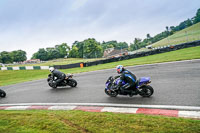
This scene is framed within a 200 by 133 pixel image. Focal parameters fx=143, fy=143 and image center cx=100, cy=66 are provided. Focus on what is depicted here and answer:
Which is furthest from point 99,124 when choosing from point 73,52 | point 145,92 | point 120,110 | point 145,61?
point 73,52

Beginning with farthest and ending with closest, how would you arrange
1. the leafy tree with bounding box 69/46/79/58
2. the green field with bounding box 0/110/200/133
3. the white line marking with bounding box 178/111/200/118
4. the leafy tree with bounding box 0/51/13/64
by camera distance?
the leafy tree with bounding box 69/46/79/58
the leafy tree with bounding box 0/51/13/64
the white line marking with bounding box 178/111/200/118
the green field with bounding box 0/110/200/133

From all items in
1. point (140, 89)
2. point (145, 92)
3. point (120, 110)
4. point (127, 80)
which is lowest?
point (120, 110)

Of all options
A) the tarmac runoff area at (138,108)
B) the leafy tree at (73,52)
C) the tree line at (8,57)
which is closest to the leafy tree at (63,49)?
the leafy tree at (73,52)

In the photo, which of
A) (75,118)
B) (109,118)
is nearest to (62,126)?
(75,118)

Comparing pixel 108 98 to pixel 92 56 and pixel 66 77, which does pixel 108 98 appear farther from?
pixel 92 56

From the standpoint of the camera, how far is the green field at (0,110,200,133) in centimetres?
344

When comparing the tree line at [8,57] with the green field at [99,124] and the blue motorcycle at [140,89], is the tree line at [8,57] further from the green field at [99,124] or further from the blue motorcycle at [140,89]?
the blue motorcycle at [140,89]

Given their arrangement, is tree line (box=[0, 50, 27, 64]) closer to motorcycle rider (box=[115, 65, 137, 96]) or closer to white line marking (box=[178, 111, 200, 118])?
motorcycle rider (box=[115, 65, 137, 96])

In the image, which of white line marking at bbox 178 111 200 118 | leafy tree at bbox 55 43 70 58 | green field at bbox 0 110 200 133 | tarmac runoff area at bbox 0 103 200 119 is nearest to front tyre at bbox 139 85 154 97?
tarmac runoff area at bbox 0 103 200 119

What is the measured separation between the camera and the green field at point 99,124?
3.44 m

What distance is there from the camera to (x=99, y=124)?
3.96m

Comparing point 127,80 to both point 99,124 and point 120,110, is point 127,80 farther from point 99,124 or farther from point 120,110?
point 99,124

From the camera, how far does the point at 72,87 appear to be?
9.84 metres

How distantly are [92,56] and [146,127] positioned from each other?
2407cm
